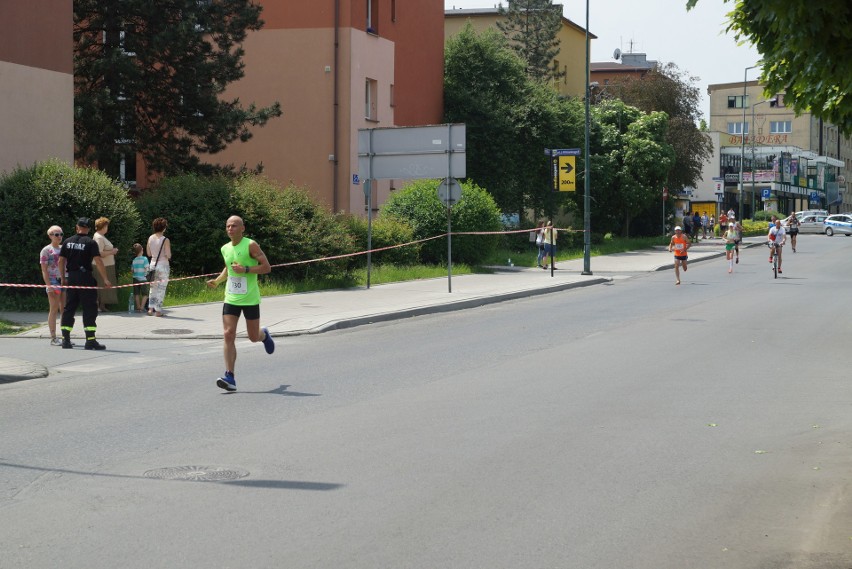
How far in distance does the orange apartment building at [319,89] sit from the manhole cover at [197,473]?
31286 millimetres

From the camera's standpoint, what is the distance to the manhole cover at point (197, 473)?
24.6ft

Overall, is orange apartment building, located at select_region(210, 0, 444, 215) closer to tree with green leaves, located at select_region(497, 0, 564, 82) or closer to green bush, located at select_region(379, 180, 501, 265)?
green bush, located at select_region(379, 180, 501, 265)

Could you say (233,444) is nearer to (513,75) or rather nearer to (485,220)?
(485,220)

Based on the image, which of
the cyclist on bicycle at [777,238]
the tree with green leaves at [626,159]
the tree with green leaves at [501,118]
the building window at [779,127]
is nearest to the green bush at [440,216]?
the cyclist on bicycle at [777,238]

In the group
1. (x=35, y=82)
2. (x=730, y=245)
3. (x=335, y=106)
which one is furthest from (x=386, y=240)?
(x=730, y=245)

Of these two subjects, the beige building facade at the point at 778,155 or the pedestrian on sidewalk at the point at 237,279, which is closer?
the pedestrian on sidewalk at the point at 237,279

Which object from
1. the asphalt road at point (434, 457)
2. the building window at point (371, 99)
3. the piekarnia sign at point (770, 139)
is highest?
the piekarnia sign at point (770, 139)

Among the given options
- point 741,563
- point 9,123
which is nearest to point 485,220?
point 9,123

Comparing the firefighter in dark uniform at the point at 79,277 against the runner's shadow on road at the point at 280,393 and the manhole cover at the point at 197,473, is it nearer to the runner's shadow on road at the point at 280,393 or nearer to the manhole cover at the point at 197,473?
the runner's shadow on road at the point at 280,393

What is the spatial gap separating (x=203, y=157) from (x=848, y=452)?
3573 cm

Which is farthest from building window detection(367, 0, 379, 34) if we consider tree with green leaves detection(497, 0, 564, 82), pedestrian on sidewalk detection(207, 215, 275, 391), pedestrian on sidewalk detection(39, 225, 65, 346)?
tree with green leaves detection(497, 0, 564, 82)

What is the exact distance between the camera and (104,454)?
831 cm

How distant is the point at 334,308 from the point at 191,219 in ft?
16.4

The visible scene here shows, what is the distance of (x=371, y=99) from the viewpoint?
4141 cm
